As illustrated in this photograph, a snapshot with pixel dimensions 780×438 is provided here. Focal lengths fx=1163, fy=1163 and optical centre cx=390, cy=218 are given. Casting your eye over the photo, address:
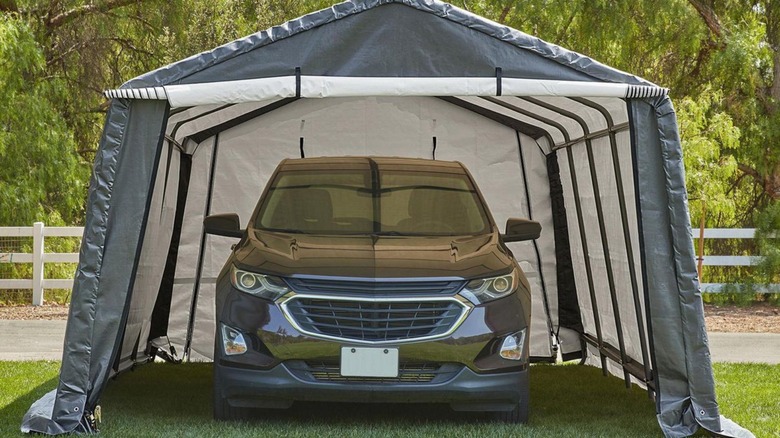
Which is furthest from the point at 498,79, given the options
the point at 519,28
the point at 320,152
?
the point at 519,28

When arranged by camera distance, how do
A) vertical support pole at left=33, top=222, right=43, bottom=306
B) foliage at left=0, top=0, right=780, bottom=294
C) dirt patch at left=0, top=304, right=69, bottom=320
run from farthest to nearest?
foliage at left=0, top=0, right=780, bottom=294, vertical support pole at left=33, top=222, right=43, bottom=306, dirt patch at left=0, top=304, right=69, bottom=320

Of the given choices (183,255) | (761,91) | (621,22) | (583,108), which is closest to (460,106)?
(583,108)

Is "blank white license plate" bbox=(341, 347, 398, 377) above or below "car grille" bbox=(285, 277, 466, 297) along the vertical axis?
below

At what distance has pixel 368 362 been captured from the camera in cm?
637

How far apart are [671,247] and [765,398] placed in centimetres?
256

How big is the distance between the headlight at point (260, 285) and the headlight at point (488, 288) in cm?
103

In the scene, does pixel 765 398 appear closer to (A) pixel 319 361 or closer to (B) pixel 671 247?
(B) pixel 671 247

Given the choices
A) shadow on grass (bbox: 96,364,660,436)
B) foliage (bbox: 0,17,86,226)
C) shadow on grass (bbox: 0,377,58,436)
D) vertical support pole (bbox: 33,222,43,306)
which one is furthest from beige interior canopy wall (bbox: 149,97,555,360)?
→ foliage (bbox: 0,17,86,226)

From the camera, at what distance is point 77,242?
693 inches

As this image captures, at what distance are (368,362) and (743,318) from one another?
10166 mm

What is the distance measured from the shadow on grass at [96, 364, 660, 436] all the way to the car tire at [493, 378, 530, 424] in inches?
2.3

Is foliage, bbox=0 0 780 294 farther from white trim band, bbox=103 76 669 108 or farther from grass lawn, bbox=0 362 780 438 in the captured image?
white trim band, bbox=103 76 669 108

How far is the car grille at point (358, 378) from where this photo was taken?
6410mm

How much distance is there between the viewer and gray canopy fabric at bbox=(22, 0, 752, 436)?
653 cm
